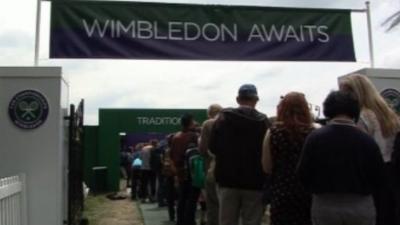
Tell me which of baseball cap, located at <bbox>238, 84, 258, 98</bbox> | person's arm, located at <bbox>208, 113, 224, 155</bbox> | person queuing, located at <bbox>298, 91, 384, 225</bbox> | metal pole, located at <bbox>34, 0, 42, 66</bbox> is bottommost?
person queuing, located at <bbox>298, 91, 384, 225</bbox>

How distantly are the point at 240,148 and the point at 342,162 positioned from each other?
172 centimetres

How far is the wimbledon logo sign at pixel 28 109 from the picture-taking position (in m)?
7.27

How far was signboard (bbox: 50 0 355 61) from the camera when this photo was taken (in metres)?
8.37

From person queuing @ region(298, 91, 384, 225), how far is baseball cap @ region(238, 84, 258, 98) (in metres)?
1.70

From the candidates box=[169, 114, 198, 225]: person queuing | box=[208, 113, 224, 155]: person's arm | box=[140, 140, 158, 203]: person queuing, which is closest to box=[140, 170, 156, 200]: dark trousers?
box=[140, 140, 158, 203]: person queuing

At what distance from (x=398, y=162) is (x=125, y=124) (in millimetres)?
17678

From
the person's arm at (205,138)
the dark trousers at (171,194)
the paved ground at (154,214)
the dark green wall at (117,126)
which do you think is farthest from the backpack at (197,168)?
the dark green wall at (117,126)

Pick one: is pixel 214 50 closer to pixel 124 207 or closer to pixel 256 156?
pixel 256 156

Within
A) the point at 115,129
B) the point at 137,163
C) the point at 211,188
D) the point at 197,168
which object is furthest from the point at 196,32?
the point at 115,129

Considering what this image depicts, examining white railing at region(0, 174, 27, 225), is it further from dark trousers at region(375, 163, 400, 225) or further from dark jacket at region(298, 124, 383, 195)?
dark trousers at region(375, 163, 400, 225)

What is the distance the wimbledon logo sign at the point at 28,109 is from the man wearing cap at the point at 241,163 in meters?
2.35

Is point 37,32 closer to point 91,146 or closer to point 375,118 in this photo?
point 375,118

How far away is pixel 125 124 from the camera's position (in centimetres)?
2194

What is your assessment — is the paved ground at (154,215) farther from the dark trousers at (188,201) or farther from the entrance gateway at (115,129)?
the entrance gateway at (115,129)
